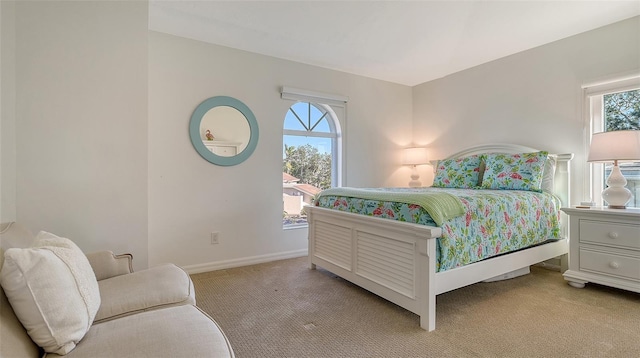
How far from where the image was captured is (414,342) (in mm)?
1671

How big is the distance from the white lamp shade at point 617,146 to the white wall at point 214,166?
2.41 metres

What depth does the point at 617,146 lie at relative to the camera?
2.30 m

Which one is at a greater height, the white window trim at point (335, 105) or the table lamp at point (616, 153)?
the white window trim at point (335, 105)

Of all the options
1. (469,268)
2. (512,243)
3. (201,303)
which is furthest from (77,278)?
(512,243)

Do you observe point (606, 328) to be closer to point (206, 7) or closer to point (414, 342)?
point (414, 342)

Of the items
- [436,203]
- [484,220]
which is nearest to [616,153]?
[484,220]

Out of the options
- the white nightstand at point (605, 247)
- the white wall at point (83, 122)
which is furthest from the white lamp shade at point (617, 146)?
the white wall at point (83, 122)

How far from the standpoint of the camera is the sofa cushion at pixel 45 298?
847 mm

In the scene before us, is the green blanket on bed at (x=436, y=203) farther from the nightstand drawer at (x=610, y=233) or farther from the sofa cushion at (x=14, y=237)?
the sofa cushion at (x=14, y=237)

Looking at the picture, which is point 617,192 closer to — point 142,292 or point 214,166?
point 142,292

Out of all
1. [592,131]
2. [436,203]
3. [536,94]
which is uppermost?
[536,94]

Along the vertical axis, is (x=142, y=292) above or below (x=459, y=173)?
below

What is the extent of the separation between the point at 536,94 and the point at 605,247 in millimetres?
1625

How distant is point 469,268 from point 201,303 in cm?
190
